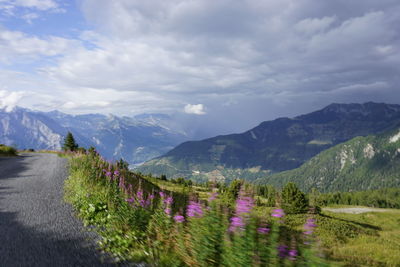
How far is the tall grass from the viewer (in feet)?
15.5

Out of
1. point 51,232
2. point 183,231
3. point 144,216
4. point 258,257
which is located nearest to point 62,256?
point 51,232

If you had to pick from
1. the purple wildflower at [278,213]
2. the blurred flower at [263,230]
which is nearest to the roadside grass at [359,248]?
the purple wildflower at [278,213]

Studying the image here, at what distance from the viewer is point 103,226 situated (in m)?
9.03

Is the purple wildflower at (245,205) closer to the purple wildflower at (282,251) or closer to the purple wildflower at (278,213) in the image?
the purple wildflower at (278,213)

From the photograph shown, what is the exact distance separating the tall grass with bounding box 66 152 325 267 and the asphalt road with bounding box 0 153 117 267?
60 centimetres

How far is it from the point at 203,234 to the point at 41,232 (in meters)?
5.68

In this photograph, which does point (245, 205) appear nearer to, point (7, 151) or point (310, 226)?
point (310, 226)

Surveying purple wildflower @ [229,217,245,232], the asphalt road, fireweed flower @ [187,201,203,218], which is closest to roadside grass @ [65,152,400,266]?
fireweed flower @ [187,201,203,218]

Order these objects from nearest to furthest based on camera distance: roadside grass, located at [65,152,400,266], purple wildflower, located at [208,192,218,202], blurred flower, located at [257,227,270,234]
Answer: blurred flower, located at [257,227,270,234], roadside grass, located at [65,152,400,266], purple wildflower, located at [208,192,218,202]

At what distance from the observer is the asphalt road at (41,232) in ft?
21.5

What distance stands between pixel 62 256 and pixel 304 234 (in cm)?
594

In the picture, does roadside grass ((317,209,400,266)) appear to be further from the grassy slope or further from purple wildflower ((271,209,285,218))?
purple wildflower ((271,209,285,218))

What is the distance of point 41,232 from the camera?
8.22 m

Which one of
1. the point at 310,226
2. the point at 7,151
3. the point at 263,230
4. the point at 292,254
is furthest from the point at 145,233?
the point at 7,151
